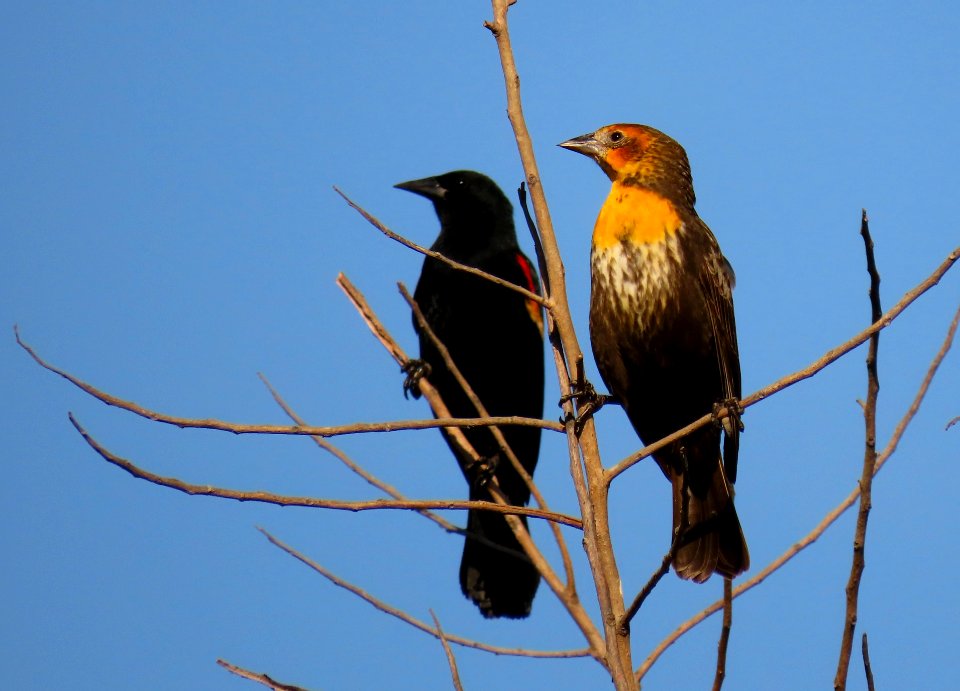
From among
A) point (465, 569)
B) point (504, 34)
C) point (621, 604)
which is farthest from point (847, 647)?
point (465, 569)

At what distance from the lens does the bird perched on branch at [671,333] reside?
349cm

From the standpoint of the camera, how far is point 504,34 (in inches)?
91.7

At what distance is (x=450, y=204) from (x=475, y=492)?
177 centimetres

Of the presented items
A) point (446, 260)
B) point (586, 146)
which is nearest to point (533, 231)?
point (446, 260)

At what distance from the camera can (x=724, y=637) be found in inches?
75.4

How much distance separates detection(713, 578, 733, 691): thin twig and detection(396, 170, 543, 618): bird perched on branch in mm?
3513

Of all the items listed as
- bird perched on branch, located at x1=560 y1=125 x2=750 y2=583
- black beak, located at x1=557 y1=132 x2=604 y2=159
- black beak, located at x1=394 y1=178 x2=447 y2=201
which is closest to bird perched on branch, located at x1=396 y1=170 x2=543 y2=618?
black beak, located at x1=394 y1=178 x2=447 y2=201

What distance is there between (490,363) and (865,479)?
13.0ft

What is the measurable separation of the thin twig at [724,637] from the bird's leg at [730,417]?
0.80 meters

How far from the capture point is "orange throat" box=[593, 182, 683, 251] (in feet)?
11.6

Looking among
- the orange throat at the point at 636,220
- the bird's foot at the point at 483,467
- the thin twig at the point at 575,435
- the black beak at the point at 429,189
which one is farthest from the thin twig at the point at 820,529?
the black beak at the point at 429,189

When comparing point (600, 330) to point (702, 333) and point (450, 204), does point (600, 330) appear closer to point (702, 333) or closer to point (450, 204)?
point (702, 333)

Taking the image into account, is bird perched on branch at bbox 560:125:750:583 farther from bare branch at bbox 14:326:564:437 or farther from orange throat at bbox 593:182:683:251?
bare branch at bbox 14:326:564:437

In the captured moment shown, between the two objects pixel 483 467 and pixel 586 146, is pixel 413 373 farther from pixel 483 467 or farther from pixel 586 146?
pixel 586 146
